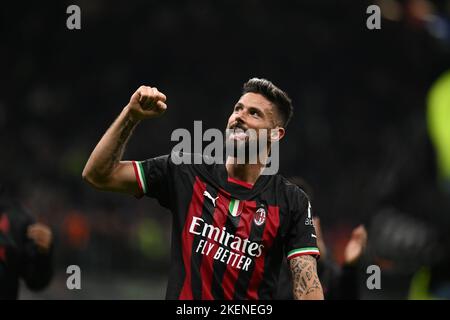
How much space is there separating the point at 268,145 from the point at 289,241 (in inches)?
23.3

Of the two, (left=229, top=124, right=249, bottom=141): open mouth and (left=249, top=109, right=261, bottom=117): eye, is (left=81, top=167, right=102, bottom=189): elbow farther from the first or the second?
(left=249, top=109, right=261, bottom=117): eye

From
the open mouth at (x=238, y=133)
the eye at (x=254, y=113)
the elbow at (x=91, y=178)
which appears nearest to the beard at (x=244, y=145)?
the open mouth at (x=238, y=133)

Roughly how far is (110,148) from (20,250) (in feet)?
6.53

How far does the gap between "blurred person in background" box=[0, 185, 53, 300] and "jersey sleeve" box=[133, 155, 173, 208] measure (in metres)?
1.59

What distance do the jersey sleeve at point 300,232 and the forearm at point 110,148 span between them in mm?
970

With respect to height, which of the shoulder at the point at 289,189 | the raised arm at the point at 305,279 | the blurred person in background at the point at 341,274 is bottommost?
the blurred person in background at the point at 341,274

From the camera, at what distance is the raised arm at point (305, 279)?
12.7ft

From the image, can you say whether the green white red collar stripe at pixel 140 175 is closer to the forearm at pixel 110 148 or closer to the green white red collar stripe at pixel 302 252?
the forearm at pixel 110 148

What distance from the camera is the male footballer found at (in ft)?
12.7

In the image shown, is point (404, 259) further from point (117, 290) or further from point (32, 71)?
point (32, 71)

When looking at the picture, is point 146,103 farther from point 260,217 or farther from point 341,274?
point 341,274

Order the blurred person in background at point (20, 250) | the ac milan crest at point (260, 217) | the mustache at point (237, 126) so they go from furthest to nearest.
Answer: the blurred person in background at point (20, 250) → the mustache at point (237, 126) → the ac milan crest at point (260, 217)

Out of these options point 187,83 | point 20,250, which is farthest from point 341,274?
point 187,83

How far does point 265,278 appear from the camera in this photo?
408 cm
